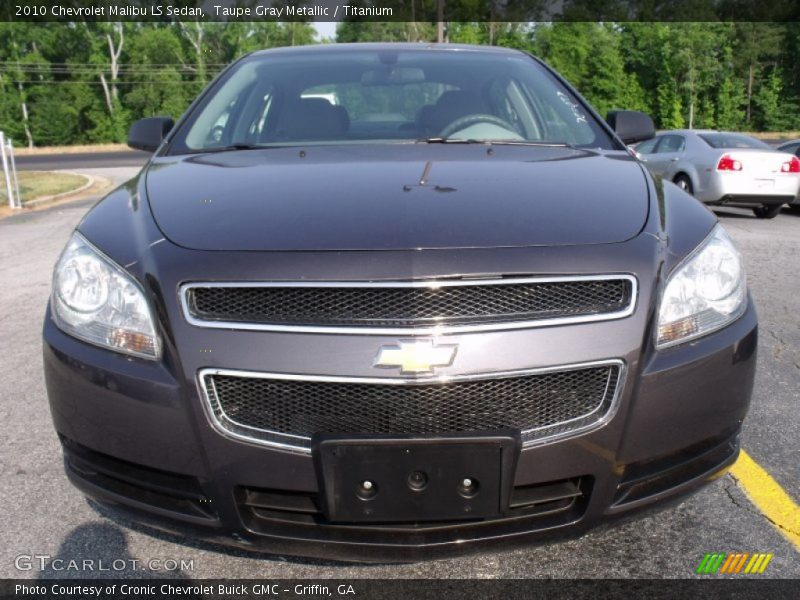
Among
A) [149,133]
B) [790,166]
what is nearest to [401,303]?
[149,133]

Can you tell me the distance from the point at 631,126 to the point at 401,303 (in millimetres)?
2190

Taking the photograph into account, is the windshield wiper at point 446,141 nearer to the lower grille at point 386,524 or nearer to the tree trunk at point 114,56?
the lower grille at point 386,524

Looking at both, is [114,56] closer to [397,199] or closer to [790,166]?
[790,166]

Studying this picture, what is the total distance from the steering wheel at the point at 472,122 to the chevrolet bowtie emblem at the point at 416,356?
1.54 m

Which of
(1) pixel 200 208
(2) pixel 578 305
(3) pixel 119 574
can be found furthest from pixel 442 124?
(3) pixel 119 574

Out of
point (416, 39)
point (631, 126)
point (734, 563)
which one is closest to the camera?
point (734, 563)

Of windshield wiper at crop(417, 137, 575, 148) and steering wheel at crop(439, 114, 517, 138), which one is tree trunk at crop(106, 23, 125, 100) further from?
windshield wiper at crop(417, 137, 575, 148)

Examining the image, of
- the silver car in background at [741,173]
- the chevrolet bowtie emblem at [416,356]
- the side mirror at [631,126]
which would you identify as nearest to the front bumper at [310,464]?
the chevrolet bowtie emblem at [416,356]

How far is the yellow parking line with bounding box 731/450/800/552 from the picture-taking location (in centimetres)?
238

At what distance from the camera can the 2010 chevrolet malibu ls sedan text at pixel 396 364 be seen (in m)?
1.69

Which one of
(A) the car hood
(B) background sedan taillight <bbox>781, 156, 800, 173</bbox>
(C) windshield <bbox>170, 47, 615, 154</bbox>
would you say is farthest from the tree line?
(A) the car hood

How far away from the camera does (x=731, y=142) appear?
39.3ft

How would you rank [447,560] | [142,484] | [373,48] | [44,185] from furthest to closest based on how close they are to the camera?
[44,185]
[373,48]
[447,560]
[142,484]

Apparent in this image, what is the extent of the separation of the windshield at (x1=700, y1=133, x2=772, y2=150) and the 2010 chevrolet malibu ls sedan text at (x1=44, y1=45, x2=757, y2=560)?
10804 millimetres
